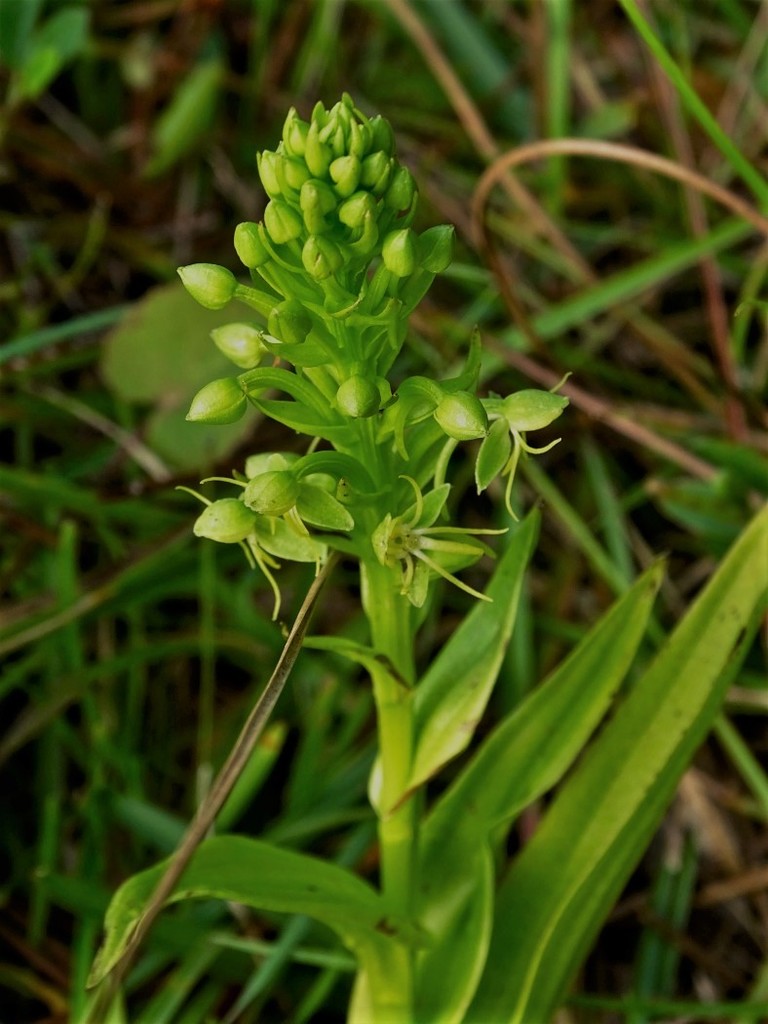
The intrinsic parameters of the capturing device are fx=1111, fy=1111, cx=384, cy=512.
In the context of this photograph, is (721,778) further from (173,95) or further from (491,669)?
(173,95)

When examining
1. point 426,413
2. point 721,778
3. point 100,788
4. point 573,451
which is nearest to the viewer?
point 426,413

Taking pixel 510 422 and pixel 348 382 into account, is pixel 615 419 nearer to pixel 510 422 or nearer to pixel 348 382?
pixel 510 422

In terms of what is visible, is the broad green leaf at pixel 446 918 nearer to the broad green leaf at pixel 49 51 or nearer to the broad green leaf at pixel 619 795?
the broad green leaf at pixel 619 795

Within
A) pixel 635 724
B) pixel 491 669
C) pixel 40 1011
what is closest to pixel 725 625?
pixel 635 724

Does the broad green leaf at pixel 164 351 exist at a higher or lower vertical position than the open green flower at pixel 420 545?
higher

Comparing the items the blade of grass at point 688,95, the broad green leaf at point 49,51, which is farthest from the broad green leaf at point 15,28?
the blade of grass at point 688,95

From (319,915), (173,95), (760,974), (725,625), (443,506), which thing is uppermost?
(173,95)

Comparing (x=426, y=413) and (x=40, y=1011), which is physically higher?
(x=426, y=413)

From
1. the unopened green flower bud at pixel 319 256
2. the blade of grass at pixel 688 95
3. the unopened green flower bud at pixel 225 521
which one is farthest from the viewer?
the blade of grass at pixel 688 95
